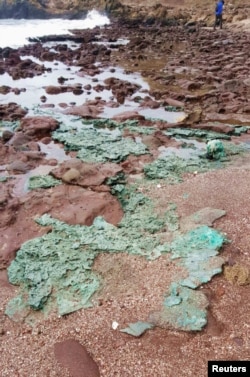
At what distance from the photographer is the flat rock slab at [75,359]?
3600 millimetres

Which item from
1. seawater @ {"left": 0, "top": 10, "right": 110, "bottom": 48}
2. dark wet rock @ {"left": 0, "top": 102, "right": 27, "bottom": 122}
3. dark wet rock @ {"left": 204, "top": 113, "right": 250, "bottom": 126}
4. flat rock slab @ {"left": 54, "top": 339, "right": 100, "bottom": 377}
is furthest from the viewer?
seawater @ {"left": 0, "top": 10, "right": 110, "bottom": 48}

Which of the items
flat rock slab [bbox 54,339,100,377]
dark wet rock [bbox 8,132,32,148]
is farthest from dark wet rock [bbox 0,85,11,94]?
flat rock slab [bbox 54,339,100,377]

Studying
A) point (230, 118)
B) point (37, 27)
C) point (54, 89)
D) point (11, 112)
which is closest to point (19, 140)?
point (11, 112)

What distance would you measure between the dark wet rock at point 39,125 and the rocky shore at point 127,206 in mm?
33

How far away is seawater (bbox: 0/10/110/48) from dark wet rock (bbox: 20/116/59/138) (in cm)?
1658

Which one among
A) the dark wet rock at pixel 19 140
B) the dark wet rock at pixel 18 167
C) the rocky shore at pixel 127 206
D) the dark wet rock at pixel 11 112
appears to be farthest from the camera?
the dark wet rock at pixel 11 112

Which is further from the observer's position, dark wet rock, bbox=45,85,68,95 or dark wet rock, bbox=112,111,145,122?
dark wet rock, bbox=45,85,68,95

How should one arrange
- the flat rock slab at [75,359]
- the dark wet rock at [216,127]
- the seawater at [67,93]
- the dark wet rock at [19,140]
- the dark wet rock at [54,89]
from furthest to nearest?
the dark wet rock at [54,89] < the seawater at [67,93] < the dark wet rock at [216,127] < the dark wet rock at [19,140] < the flat rock slab at [75,359]

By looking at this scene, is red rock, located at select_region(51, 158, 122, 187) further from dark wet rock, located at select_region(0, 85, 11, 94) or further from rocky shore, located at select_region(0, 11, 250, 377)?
dark wet rock, located at select_region(0, 85, 11, 94)

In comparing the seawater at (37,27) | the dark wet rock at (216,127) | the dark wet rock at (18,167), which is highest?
the seawater at (37,27)

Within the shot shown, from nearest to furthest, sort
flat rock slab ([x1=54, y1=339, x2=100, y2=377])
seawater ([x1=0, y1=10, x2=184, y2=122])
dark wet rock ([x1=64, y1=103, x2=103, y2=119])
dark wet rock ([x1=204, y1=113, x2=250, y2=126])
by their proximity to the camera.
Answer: flat rock slab ([x1=54, y1=339, x2=100, y2=377]) < dark wet rock ([x1=204, y1=113, x2=250, y2=126]) < dark wet rock ([x1=64, y1=103, x2=103, y2=119]) < seawater ([x1=0, y1=10, x2=184, y2=122])

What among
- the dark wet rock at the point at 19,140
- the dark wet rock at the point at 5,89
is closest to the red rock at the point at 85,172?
the dark wet rock at the point at 19,140

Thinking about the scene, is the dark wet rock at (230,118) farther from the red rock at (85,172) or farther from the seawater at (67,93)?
the red rock at (85,172)

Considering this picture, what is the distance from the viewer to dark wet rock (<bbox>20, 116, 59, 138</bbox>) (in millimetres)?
9273
